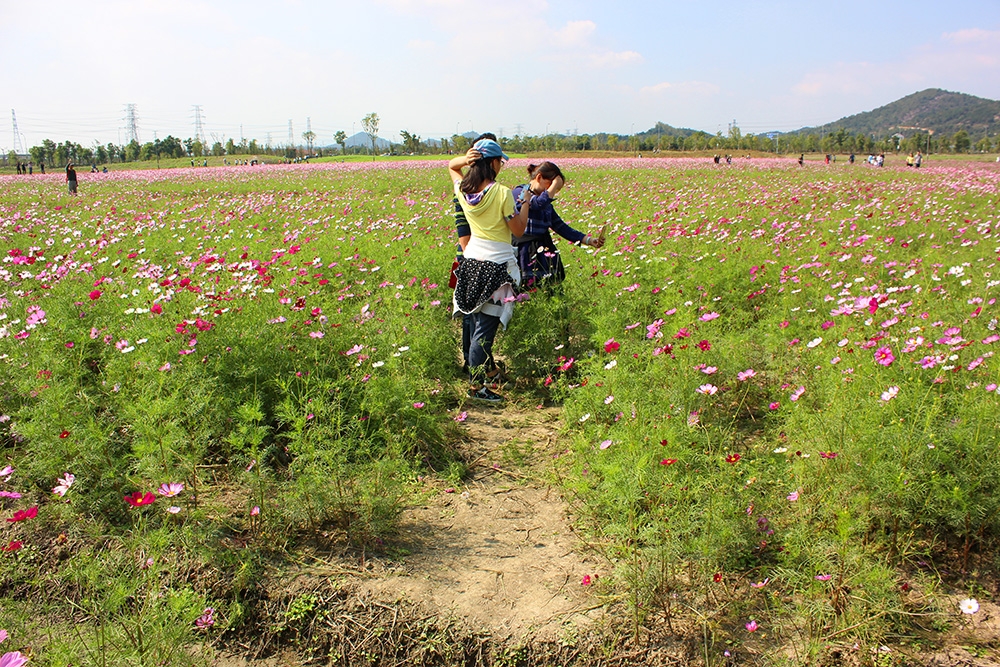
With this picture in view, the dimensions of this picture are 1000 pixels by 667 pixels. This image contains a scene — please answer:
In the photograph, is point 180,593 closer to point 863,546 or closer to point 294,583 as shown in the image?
point 294,583

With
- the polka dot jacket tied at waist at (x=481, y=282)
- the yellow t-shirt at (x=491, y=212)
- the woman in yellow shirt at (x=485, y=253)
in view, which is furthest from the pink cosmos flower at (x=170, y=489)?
the yellow t-shirt at (x=491, y=212)

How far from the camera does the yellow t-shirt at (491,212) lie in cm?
377

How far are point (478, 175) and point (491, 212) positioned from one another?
0.25m

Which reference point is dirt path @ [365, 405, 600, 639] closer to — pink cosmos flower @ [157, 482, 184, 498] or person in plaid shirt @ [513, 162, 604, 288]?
pink cosmos flower @ [157, 482, 184, 498]

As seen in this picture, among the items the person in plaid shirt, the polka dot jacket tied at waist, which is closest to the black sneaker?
the polka dot jacket tied at waist

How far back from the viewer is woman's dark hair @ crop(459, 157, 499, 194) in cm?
374

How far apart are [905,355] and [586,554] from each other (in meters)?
1.79

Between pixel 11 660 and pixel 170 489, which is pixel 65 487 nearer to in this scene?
pixel 170 489

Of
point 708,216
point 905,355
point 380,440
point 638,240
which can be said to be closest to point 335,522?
point 380,440

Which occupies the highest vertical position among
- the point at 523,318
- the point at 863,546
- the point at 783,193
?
the point at 783,193

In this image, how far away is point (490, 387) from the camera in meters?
4.15

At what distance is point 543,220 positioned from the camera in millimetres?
4531

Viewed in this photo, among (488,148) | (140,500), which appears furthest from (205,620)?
(488,148)

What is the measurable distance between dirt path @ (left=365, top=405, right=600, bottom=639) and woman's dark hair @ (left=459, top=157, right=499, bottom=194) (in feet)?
5.27
